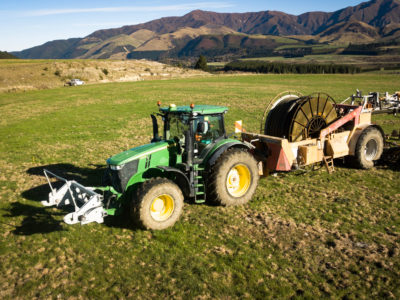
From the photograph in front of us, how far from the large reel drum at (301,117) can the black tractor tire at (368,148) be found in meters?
1.27

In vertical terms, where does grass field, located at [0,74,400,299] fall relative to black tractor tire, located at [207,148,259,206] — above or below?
below

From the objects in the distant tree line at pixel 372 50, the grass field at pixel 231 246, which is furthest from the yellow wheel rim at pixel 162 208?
the distant tree line at pixel 372 50

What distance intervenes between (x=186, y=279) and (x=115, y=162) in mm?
3054

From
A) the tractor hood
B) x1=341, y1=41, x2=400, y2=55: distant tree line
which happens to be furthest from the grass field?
x1=341, y1=41, x2=400, y2=55: distant tree line

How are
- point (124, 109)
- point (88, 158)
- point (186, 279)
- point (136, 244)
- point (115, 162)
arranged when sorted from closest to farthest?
point (186, 279), point (136, 244), point (115, 162), point (88, 158), point (124, 109)

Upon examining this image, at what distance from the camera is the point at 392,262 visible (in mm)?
5578

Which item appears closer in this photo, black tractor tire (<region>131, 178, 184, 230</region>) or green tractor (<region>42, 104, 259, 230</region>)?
black tractor tire (<region>131, 178, 184, 230</region>)

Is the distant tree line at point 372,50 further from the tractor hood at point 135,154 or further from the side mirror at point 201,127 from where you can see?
the tractor hood at point 135,154

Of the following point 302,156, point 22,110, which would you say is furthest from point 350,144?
point 22,110

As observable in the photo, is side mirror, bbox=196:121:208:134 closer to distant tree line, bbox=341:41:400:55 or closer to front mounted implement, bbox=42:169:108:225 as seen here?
front mounted implement, bbox=42:169:108:225

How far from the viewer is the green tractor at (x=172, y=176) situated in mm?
6375

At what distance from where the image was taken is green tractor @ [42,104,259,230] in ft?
20.9

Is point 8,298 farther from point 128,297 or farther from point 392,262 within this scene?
point 392,262

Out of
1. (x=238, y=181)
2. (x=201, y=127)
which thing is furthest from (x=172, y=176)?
(x=238, y=181)
